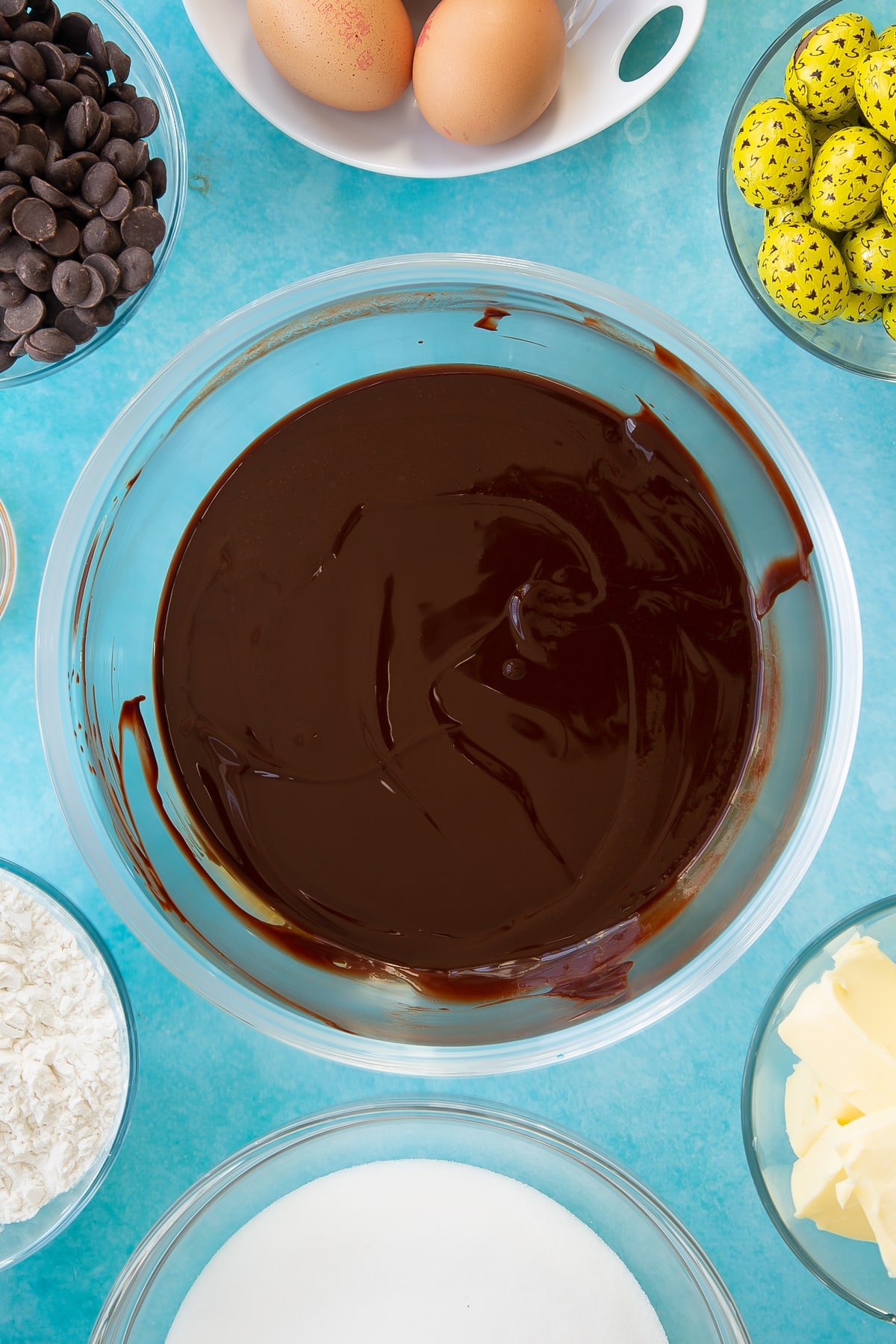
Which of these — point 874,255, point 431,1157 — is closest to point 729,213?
point 874,255

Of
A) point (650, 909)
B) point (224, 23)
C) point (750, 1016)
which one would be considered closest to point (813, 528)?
point (650, 909)

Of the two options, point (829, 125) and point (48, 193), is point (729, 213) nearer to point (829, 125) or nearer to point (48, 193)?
point (829, 125)

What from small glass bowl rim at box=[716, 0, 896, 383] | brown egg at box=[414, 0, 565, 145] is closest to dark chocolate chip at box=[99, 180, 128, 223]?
brown egg at box=[414, 0, 565, 145]

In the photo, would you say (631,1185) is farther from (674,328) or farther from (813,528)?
(674,328)

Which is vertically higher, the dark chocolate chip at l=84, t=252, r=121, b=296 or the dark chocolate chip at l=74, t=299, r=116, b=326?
the dark chocolate chip at l=84, t=252, r=121, b=296

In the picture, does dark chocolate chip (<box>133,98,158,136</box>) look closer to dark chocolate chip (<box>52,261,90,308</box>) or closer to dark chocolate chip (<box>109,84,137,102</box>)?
dark chocolate chip (<box>109,84,137,102</box>)
